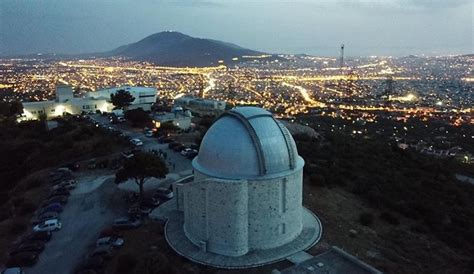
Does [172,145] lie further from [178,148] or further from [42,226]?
[42,226]

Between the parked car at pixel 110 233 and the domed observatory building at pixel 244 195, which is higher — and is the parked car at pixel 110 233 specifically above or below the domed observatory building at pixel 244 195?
below

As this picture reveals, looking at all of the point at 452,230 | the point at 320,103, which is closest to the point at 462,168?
the point at 452,230

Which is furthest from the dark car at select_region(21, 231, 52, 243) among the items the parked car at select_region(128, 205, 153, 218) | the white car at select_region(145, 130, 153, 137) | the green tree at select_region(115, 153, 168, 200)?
the white car at select_region(145, 130, 153, 137)

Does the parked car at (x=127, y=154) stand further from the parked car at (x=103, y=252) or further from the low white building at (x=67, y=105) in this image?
the low white building at (x=67, y=105)

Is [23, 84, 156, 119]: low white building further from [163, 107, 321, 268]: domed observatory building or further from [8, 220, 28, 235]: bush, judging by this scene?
[163, 107, 321, 268]: domed observatory building

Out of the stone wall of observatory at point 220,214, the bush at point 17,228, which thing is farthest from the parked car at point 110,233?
the bush at point 17,228
